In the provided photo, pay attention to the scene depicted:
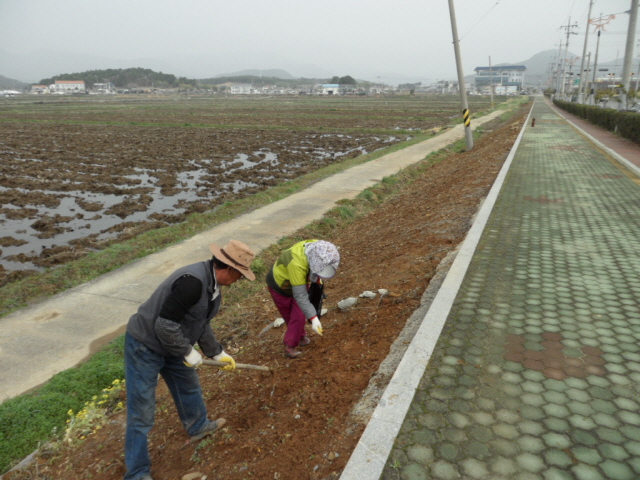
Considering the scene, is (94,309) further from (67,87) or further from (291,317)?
(67,87)

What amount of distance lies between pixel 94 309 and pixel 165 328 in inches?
158

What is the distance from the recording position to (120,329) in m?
5.81

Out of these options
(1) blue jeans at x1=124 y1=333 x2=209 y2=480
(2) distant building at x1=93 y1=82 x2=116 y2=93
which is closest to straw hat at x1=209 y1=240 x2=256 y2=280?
(1) blue jeans at x1=124 y1=333 x2=209 y2=480

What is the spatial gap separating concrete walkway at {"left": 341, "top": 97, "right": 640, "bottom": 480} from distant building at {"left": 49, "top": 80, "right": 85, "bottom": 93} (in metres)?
198

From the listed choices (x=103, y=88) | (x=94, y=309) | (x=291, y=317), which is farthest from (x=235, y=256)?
(x=103, y=88)

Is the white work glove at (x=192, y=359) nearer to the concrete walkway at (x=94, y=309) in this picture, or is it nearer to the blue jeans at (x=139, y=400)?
the blue jeans at (x=139, y=400)

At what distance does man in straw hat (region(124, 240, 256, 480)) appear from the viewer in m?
3.02

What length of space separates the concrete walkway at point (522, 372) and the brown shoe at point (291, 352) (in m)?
1.36

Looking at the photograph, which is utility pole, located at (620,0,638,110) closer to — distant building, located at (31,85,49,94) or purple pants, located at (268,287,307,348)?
purple pants, located at (268,287,307,348)

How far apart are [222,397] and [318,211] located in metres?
7.23

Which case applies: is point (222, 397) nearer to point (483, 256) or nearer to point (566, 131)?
point (483, 256)

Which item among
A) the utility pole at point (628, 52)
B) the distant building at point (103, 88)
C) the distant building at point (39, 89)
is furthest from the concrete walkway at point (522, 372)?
the distant building at point (39, 89)

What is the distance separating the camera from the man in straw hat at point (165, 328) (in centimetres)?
302

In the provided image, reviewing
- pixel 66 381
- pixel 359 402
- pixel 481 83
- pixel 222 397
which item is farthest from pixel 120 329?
pixel 481 83
